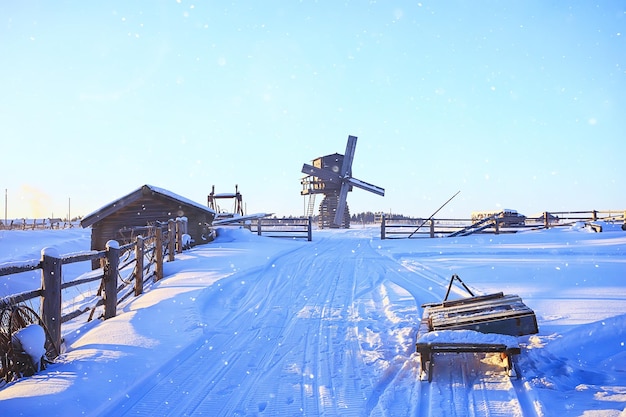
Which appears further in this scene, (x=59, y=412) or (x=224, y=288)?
(x=224, y=288)

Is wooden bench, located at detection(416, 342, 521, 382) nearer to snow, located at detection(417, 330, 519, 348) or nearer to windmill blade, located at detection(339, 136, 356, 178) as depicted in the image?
snow, located at detection(417, 330, 519, 348)

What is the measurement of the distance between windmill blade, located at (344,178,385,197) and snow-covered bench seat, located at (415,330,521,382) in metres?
30.6

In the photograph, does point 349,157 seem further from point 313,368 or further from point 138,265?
point 313,368

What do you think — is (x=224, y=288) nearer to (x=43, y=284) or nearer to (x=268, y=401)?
(x=43, y=284)

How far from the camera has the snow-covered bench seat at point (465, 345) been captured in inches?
164

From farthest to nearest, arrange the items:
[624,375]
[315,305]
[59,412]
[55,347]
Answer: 1. [315,305]
2. [55,347]
3. [624,375]
4. [59,412]

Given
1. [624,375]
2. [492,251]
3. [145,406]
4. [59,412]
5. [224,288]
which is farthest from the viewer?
[492,251]

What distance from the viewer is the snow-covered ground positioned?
3643 millimetres

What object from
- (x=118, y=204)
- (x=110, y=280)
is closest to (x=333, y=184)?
(x=118, y=204)

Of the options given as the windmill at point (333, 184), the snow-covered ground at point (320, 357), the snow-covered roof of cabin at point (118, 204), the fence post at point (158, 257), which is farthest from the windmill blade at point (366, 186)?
the fence post at point (158, 257)

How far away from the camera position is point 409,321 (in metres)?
6.35

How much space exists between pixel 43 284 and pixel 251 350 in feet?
9.27

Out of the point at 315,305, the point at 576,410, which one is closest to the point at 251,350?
the point at 315,305

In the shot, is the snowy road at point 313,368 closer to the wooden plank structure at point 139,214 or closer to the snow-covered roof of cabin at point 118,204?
the snow-covered roof of cabin at point 118,204
